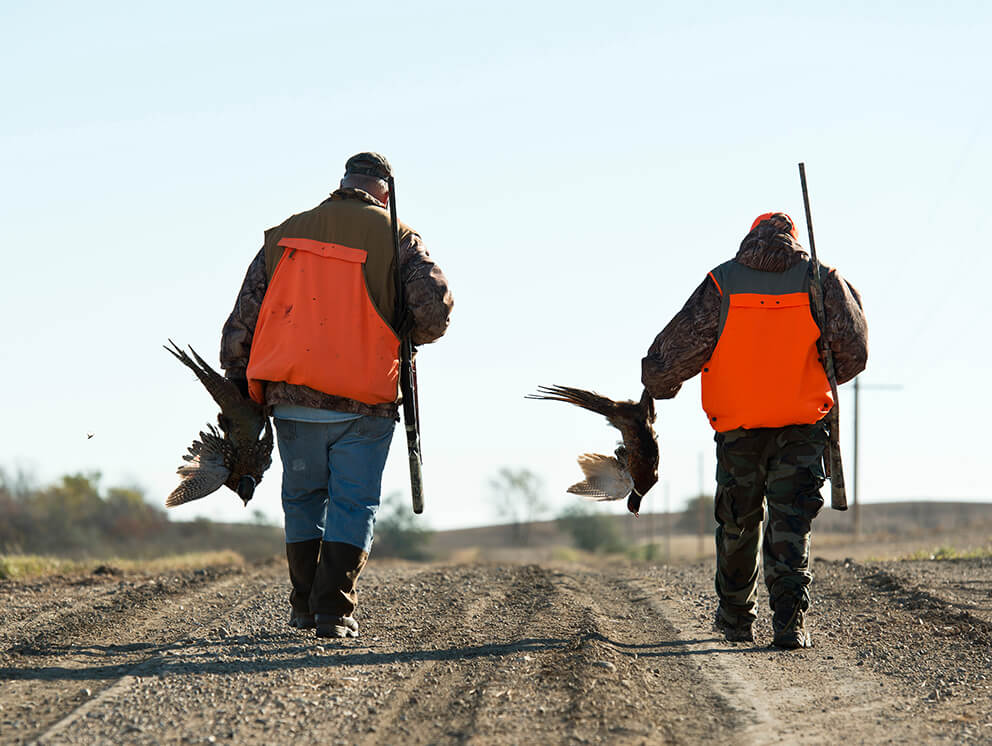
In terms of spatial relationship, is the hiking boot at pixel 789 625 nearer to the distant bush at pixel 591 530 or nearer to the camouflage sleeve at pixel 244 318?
the camouflage sleeve at pixel 244 318

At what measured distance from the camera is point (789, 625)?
626cm

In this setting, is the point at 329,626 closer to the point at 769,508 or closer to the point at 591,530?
the point at 769,508

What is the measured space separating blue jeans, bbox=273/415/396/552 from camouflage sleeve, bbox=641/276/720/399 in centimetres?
146

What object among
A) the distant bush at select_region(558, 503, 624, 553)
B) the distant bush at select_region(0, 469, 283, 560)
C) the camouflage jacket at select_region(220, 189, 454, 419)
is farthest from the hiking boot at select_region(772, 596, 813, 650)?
the distant bush at select_region(558, 503, 624, 553)

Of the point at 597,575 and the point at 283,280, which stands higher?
the point at 283,280

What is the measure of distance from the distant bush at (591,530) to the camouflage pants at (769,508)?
50.7 metres

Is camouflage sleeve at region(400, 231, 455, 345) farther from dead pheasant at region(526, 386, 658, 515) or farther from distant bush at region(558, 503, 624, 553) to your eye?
distant bush at region(558, 503, 624, 553)

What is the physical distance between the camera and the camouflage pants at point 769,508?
Result: 6.45 metres

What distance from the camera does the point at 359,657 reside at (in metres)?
5.61

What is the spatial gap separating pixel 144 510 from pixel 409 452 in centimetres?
4100

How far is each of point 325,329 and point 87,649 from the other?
1.85 metres

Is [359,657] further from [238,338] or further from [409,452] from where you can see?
[238,338]

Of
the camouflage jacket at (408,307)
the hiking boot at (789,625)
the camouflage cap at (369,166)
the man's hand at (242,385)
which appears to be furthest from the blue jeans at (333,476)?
A: the hiking boot at (789,625)

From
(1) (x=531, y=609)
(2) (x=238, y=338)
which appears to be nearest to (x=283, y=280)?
(2) (x=238, y=338)
